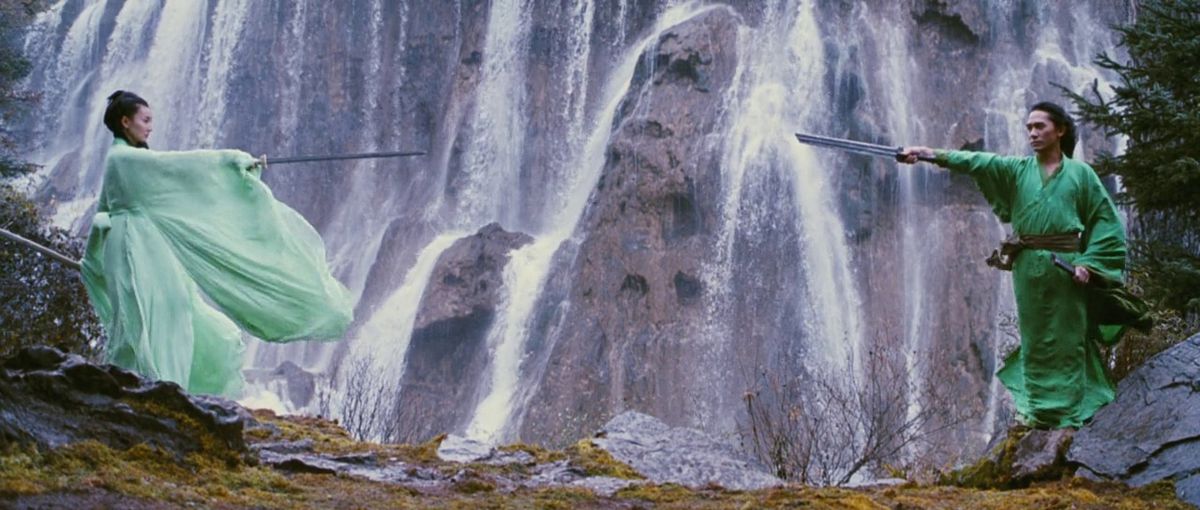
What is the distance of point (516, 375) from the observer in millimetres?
26844

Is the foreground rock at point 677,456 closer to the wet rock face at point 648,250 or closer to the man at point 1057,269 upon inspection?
the man at point 1057,269

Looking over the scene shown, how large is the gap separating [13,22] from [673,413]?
12.2 meters

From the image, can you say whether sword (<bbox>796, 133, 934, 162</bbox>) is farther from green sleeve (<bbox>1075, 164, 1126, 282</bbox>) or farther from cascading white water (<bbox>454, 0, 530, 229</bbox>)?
cascading white water (<bbox>454, 0, 530, 229</bbox>)

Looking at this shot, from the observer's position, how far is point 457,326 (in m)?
28.4

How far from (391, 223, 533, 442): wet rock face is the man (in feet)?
63.7

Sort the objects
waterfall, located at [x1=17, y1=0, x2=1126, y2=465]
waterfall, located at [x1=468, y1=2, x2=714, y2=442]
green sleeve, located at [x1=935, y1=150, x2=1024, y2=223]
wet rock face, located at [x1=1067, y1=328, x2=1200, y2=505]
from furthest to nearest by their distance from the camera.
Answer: waterfall, located at [x1=468, y1=2, x2=714, y2=442], waterfall, located at [x1=17, y1=0, x2=1126, y2=465], green sleeve, located at [x1=935, y1=150, x2=1024, y2=223], wet rock face, located at [x1=1067, y1=328, x2=1200, y2=505]

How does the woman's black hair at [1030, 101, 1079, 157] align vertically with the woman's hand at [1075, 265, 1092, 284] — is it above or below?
above

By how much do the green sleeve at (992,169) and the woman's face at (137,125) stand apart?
4397mm

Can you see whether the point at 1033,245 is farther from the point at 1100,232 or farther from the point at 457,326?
the point at 457,326

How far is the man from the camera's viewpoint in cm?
A: 764

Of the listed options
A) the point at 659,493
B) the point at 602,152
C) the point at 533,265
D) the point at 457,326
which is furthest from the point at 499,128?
the point at 659,493

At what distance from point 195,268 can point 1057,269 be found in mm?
4698

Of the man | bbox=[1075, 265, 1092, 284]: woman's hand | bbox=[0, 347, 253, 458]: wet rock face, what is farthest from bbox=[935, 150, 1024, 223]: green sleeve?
bbox=[0, 347, 253, 458]: wet rock face

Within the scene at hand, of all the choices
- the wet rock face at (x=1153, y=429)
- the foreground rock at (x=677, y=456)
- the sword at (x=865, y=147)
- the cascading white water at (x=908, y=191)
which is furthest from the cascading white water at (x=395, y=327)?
the wet rock face at (x=1153, y=429)
